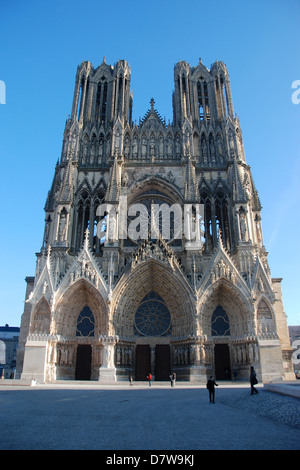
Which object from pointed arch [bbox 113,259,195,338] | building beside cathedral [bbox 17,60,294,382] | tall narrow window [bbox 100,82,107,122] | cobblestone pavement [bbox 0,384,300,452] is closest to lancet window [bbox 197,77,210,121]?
building beside cathedral [bbox 17,60,294,382]

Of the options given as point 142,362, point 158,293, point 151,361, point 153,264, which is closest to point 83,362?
point 142,362

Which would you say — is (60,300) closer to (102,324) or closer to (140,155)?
(102,324)

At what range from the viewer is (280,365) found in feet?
69.5

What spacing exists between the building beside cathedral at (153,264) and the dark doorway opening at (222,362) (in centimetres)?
7

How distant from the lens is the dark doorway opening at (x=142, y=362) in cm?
2366

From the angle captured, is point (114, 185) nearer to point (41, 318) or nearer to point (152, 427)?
point (41, 318)

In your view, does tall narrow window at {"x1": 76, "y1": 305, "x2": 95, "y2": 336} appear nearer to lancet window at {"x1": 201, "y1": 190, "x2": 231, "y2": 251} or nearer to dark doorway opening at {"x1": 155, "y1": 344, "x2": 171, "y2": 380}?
dark doorway opening at {"x1": 155, "y1": 344, "x2": 171, "y2": 380}

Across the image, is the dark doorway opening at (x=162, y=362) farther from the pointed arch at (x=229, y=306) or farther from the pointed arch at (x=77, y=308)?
the pointed arch at (x=77, y=308)

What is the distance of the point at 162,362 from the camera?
23750 mm

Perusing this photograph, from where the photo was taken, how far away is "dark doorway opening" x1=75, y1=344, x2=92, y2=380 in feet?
76.1

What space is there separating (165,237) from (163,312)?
6.04 m

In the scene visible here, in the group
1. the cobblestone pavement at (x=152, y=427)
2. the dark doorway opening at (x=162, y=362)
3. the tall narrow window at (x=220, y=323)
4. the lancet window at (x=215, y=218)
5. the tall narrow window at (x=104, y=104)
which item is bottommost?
the cobblestone pavement at (x=152, y=427)

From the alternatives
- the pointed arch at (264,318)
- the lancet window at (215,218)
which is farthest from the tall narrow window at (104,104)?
the pointed arch at (264,318)

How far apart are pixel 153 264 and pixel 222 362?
8104mm
